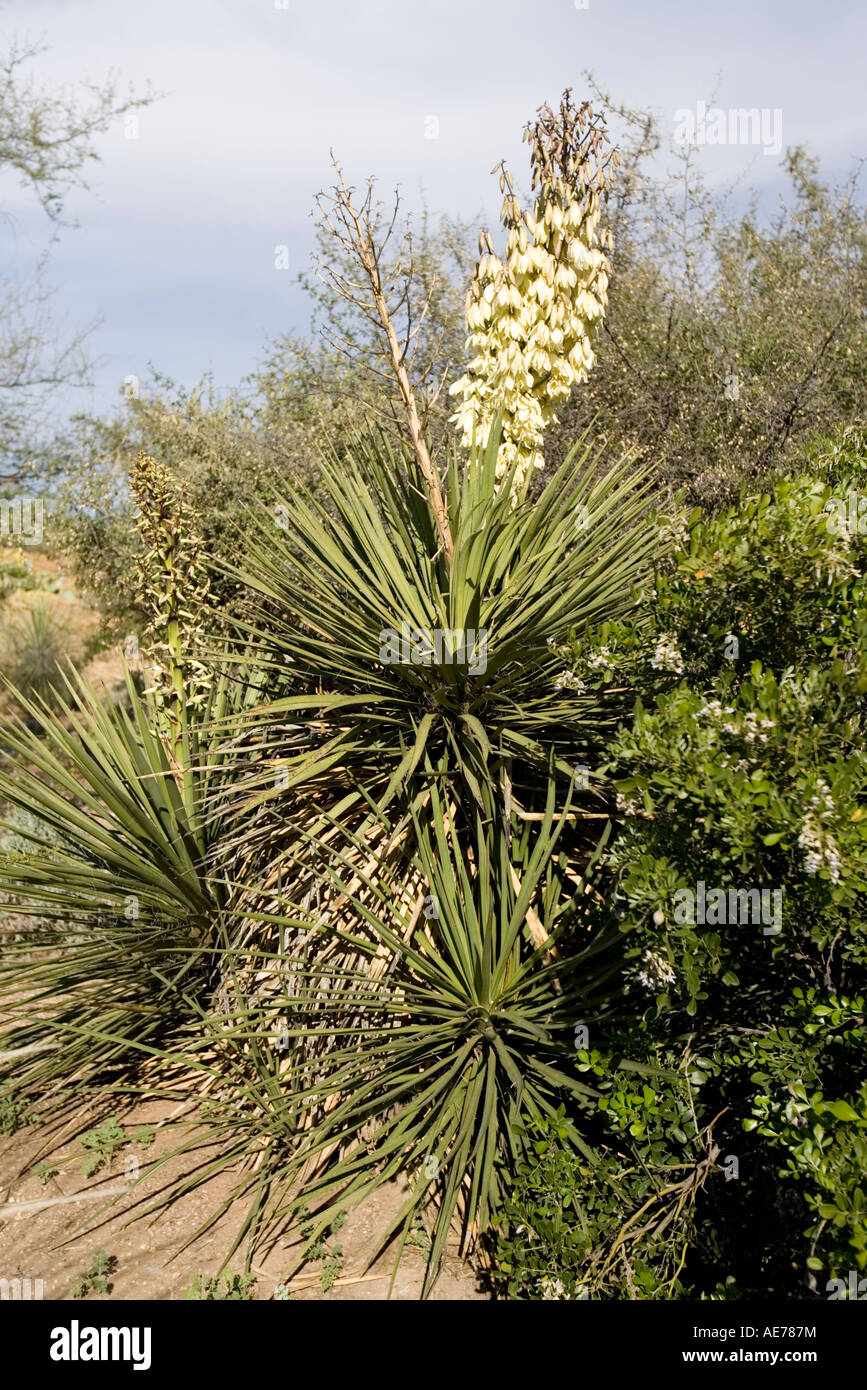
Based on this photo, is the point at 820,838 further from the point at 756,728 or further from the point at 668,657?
the point at 668,657

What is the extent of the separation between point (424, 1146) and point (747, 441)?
21.9ft

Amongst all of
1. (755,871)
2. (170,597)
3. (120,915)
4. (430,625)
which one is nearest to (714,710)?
(755,871)

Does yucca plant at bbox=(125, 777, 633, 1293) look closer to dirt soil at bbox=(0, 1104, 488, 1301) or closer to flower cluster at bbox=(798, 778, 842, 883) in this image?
dirt soil at bbox=(0, 1104, 488, 1301)

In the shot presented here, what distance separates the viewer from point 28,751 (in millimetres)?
5000

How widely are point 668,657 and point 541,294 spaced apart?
1.92 m

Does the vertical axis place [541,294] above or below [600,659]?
above

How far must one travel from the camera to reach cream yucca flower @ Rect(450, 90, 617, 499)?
165 inches

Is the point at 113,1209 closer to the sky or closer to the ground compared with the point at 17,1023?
closer to the ground

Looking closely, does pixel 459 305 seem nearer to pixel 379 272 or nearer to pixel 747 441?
pixel 747 441

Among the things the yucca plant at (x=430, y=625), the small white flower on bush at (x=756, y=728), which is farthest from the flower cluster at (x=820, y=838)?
the yucca plant at (x=430, y=625)

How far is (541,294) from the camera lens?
4.29m

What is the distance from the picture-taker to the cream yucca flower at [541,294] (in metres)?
4.20

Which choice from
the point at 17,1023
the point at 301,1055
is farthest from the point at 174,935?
the point at 17,1023

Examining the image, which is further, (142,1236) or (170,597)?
(170,597)
